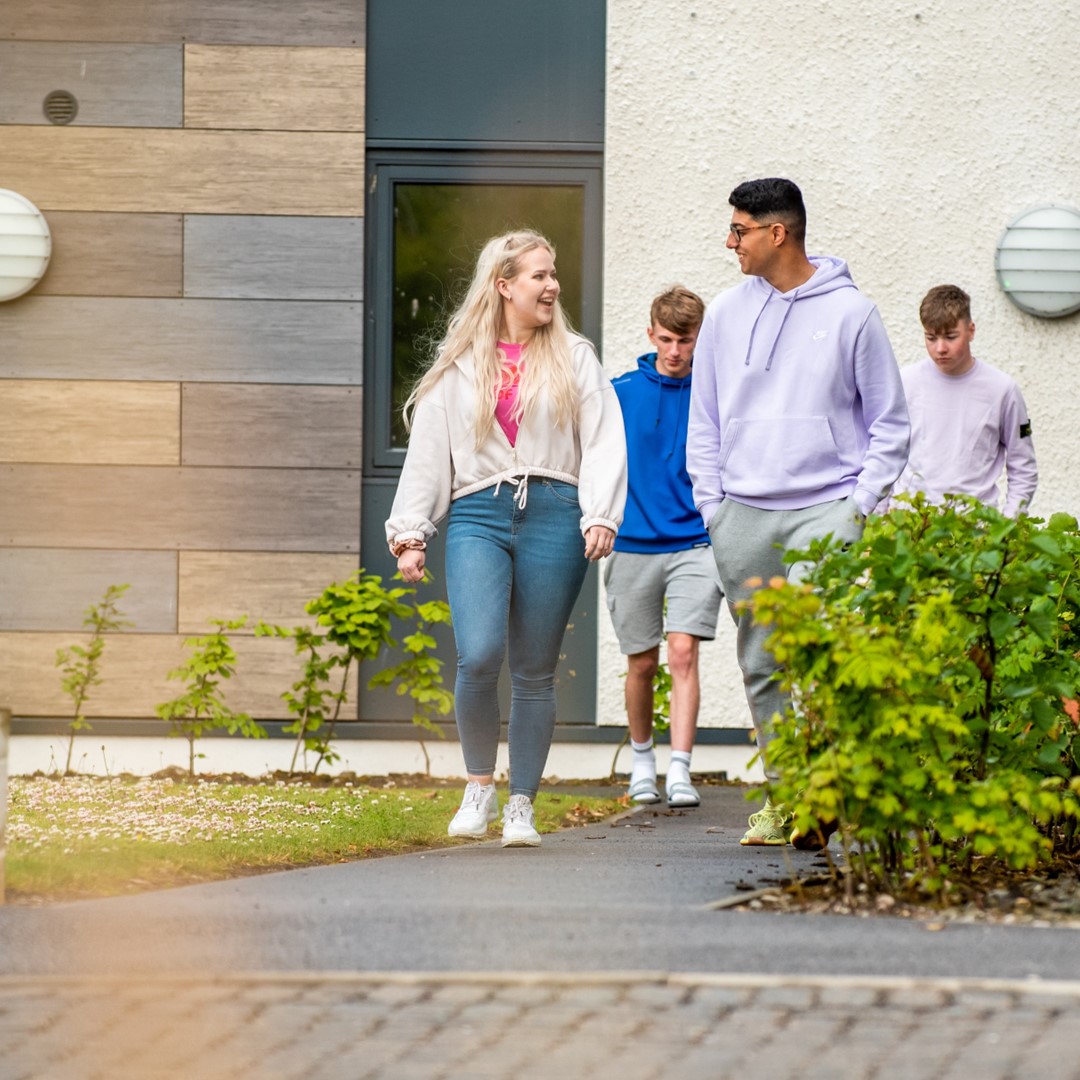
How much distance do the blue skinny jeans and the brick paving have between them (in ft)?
7.08

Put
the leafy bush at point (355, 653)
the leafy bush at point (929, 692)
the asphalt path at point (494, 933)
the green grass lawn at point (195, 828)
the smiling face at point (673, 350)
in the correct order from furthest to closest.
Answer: the leafy bush at point (355, 653) < the smiling face at point (673, 350) < the green grass lawn at point (195, 828) < the leafy bush at point (929, 692) < the asphalt path at point (494, 933)

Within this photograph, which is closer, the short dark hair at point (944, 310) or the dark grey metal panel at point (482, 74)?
the short dark hair at point (944, 310)

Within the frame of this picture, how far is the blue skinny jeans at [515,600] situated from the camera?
571 centimetres

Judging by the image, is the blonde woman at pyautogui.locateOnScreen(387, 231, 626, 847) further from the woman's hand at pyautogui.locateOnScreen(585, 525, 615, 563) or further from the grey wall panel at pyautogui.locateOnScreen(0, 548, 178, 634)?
the grey wall panel at pyautogui.locateOnScreen(0, 548, 178, 634)

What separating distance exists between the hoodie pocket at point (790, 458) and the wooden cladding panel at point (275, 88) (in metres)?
3.85

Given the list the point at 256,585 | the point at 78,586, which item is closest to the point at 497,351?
the point at 256,585

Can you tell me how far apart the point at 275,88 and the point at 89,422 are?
1.77 meters

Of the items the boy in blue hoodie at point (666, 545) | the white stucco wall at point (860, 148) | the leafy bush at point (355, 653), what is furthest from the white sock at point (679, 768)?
the white stucco wall at point (860, 148)

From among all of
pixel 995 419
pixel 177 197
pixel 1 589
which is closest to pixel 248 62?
pixel 177 197

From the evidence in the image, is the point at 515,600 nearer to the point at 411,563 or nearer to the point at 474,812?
the point at 411,563

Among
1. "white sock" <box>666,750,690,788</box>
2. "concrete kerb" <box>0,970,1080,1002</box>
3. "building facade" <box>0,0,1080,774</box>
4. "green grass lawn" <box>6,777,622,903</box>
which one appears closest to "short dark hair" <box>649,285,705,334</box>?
"building facade" <box>0,0,1080,774</box>

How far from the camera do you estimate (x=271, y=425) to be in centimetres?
884

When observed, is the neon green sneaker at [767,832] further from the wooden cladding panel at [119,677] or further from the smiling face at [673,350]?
the wooden cladding panel at [119,677]

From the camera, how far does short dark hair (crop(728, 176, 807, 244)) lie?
5.68 metres
